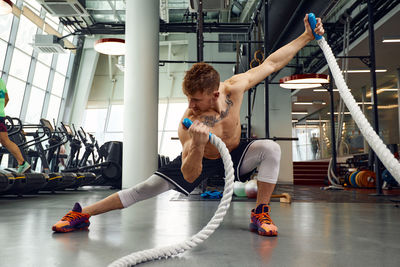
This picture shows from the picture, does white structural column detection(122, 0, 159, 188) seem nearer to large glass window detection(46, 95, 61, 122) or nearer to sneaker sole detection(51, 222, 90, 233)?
sneaker sole detection(51, 222, 90, 233)

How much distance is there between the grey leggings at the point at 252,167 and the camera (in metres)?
1.94

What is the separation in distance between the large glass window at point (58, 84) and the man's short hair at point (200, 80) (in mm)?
11073

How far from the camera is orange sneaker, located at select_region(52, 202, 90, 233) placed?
1822 millimetres

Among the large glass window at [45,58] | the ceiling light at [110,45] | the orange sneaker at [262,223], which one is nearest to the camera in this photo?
the orange sneaker at [262,223]

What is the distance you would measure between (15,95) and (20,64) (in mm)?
819

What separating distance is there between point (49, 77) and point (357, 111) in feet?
37.4

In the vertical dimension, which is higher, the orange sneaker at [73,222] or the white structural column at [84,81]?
the white structural column at [84,81]

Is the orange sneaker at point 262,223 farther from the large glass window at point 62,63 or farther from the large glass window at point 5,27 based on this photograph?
the large glass window at point 62,63

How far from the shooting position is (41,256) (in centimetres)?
130

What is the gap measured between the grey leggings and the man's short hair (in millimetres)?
527

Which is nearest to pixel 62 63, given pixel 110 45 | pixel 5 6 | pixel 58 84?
pixel 58 84

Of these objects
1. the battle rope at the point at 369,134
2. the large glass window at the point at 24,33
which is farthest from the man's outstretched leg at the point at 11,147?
the large glass window at the point at 24,33

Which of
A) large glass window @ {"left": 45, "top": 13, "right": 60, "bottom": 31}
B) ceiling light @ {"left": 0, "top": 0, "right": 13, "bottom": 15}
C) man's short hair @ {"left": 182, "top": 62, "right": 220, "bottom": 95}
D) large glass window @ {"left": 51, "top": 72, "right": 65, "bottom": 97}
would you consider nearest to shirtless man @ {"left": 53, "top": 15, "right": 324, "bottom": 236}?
man's short hair @ {"left": 182, "top": 62, "right": 220, "bottom": 95}

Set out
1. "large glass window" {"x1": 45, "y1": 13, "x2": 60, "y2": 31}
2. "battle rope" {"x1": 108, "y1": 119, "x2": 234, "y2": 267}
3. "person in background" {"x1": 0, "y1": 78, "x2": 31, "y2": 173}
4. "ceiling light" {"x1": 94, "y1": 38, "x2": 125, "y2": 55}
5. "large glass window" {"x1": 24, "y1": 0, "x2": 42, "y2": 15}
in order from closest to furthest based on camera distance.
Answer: "battle rope" {"x1": 108, "y1": 119, "x2": 234, "y2": 267} < "person in background" {"x1": 0, "y1": 78, "x2": 31, "y2": 173} < "ceiling light" {"x1": 94, "y1": 38, "x2": 125, "y2": 55} < "large glass window" {"x1": 24, "y1": 0, "x2": 42, "y2": 15} < "large glass window" {"x1": 45, "y1": 13, "x2": 60, "y2": 31}
